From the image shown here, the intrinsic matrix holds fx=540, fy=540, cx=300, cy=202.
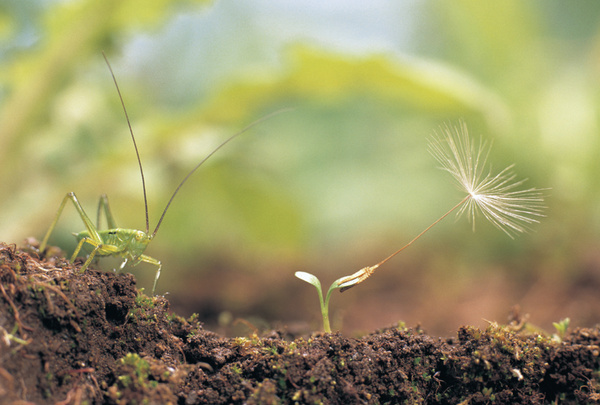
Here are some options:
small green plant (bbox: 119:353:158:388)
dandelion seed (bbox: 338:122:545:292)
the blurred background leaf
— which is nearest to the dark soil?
small green plant (bbox: 119:353:158:388)

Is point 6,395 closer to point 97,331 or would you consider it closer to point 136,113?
point 97,331

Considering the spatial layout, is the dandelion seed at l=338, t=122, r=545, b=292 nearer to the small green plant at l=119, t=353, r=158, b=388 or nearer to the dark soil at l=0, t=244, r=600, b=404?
the dark soil at l=0, t=244, r=600, b=404

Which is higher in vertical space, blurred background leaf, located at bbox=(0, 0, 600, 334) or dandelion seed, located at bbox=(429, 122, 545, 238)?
blurred background leaf, located at bbox=(0, 0, 600, 334)

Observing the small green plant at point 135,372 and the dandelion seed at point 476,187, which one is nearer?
the small green plant at point 135,372

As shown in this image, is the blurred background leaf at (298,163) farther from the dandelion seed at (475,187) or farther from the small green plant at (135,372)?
the small green plant at (135,372)

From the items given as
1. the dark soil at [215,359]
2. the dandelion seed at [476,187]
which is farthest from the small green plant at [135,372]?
the dandelion seed at [476,187]

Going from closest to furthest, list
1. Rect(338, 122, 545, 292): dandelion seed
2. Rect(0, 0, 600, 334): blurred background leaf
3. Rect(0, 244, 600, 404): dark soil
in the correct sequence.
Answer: Rect(0, 244, 600, 404): dark soil → Rect(338, 122, 545, 292): dandelion seed → Rect(0, 0, 600, 334): blurred background leaf

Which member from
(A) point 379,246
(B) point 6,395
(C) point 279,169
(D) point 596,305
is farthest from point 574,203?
(B) point 6,395
